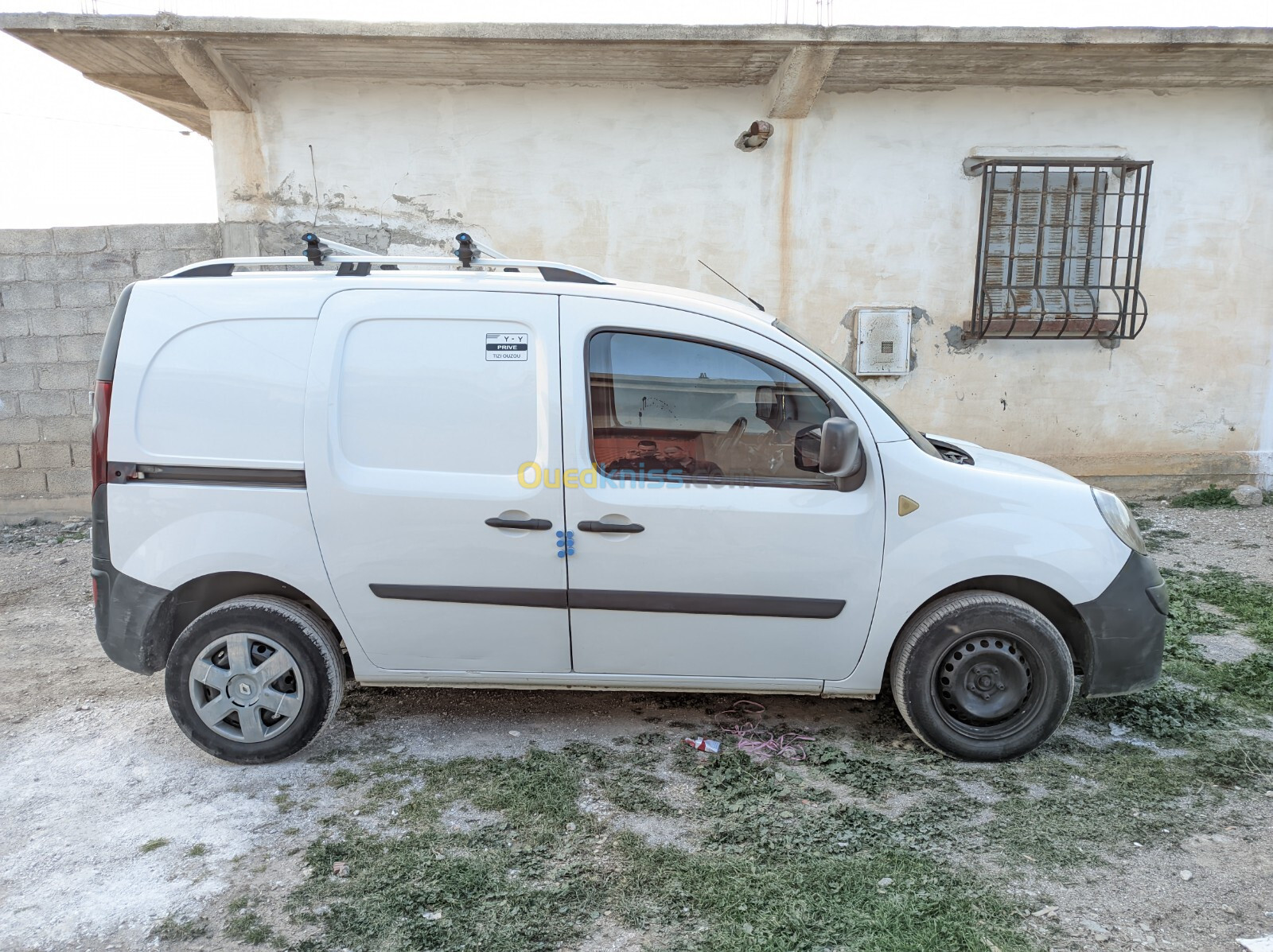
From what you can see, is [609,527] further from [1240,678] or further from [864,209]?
[864,209]

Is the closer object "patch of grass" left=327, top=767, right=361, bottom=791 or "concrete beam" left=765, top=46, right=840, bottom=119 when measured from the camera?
"patch of grass" left=327, top=767, right=361, bottom=791

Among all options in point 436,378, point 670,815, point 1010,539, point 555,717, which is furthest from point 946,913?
point 436,378

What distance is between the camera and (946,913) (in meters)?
2.47

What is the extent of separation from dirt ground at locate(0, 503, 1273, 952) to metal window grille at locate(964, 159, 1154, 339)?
15.7ft

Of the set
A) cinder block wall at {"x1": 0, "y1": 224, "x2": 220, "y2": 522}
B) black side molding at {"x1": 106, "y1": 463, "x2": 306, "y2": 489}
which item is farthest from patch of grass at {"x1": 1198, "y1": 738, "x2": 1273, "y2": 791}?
cinder block wall at {"x1": 0, "y1": 224, "x2": 220, "y2": 522}

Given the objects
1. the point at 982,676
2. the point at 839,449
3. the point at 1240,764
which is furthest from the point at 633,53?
the point at 1240,764

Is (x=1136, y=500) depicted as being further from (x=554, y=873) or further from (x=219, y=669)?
(x=219, y=669)

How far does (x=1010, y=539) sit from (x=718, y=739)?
4.66ft

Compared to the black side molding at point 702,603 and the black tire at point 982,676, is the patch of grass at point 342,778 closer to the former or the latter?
the black side molding at point 702,603

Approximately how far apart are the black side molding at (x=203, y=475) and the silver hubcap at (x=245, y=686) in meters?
0.60

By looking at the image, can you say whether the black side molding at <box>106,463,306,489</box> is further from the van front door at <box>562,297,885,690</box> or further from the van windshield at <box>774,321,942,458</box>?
the van windshield at <box>774,321,942,458</box>

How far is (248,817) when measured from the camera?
9.97 ft

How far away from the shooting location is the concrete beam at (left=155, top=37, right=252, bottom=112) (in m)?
6.29

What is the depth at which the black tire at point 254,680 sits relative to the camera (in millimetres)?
3305
